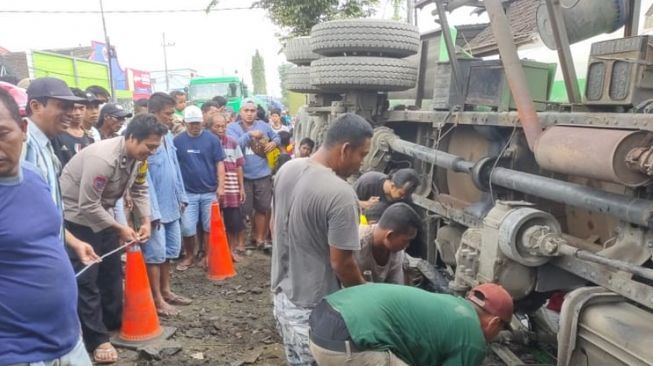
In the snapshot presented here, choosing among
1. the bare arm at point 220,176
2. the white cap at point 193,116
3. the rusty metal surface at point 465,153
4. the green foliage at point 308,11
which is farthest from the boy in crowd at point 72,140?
the green foliage at point 308,11

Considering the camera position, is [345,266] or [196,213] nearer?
[345,266]

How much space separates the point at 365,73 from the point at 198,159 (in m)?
1.92

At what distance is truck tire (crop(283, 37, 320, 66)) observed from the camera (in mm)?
6332

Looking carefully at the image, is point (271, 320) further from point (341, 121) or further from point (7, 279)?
point (7, 279)

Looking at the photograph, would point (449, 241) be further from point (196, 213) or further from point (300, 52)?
point (300, 52)

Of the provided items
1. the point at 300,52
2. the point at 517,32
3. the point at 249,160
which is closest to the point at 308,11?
the point at 517,32

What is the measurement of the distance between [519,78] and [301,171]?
50.8 inches

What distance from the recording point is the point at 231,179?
586cm

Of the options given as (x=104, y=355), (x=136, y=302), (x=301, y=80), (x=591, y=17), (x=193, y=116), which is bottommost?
(x=104, y=355)

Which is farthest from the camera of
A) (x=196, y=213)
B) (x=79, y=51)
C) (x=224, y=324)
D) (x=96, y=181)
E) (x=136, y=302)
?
(x=79, y=51)

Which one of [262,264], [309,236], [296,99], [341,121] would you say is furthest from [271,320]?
[296,99]

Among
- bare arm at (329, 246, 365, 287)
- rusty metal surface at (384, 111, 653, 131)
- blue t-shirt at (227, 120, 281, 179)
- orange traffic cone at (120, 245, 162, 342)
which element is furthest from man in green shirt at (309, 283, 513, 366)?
blue t-shirt at (227, 120, 281, 179)

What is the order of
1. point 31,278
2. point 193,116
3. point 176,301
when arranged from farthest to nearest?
point 193,116 < point 176,301 < point 31,278

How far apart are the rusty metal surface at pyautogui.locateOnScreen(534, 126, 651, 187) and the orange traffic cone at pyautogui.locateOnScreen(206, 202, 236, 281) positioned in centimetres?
350
